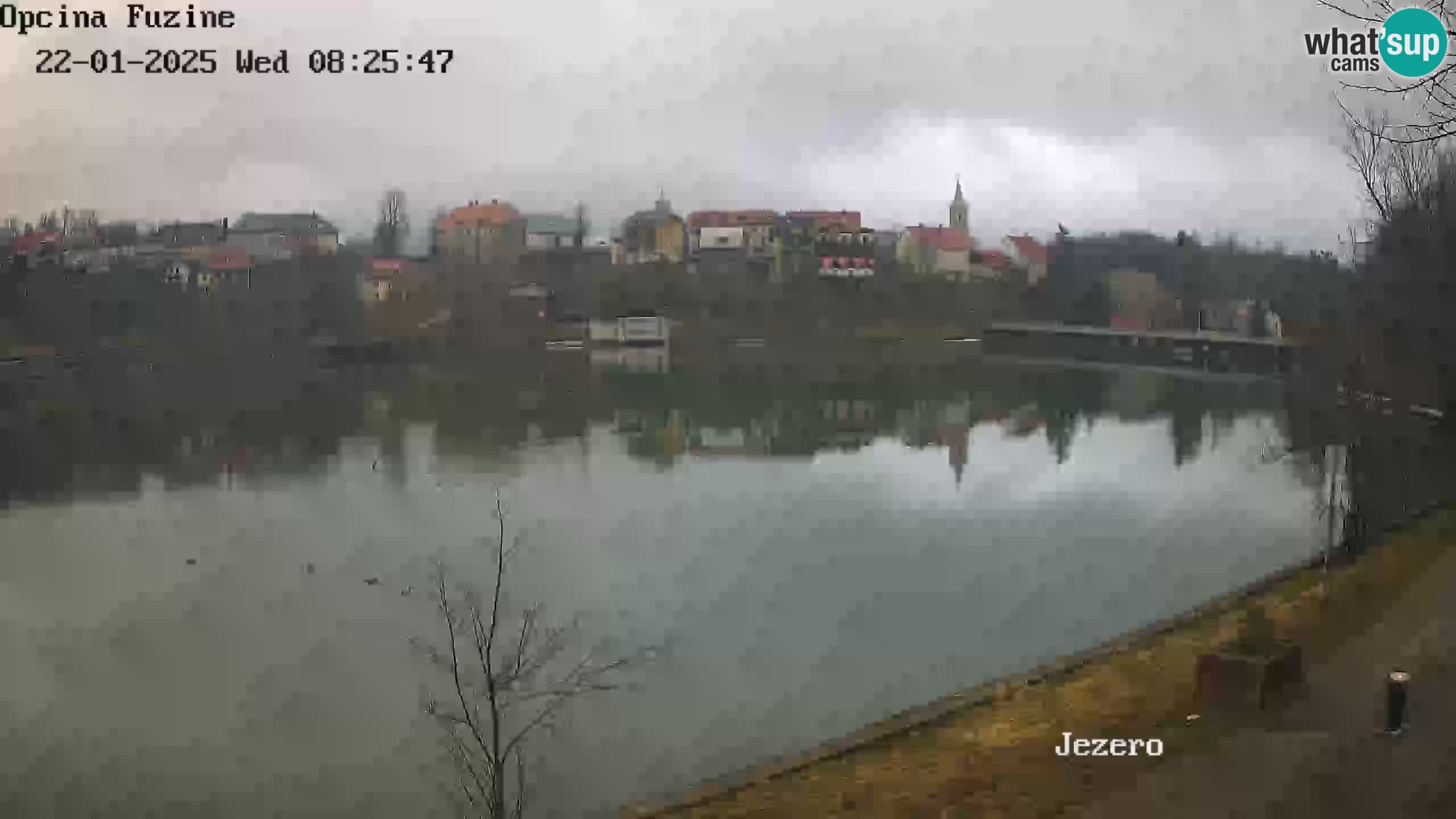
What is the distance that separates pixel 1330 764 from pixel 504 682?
1467mm

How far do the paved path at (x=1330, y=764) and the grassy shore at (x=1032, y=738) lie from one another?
93mm

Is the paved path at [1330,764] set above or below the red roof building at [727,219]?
below

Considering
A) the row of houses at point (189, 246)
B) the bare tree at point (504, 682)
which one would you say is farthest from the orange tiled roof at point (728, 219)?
the bare tree at point (504, 682)

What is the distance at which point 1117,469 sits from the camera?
7402 mm

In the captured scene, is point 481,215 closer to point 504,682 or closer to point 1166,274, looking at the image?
point 1166,274

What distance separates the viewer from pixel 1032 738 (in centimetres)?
250

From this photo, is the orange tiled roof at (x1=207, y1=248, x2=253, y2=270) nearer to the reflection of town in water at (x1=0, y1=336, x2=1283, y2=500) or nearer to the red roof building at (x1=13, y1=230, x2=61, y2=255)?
the reflection of town in water at (x1=0, y1=336, x2=1283, y2=500)

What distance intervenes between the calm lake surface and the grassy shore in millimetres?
341

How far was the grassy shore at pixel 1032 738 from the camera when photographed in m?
2.09

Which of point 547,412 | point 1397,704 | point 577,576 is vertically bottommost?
point 577,576

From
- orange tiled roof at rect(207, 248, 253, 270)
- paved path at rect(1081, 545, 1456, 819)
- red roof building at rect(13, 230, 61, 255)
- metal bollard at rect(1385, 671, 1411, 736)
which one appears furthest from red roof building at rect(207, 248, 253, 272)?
metal bollard at rect(1385, 671, 1411, 736)

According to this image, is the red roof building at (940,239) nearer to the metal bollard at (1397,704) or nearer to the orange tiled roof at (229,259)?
the orange tiled roof at (229,259)

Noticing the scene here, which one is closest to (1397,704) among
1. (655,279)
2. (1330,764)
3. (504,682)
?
(1330,764)

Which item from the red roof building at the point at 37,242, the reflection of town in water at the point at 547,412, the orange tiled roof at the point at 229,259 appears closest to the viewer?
the reflection of town in water at the point at 547,412
